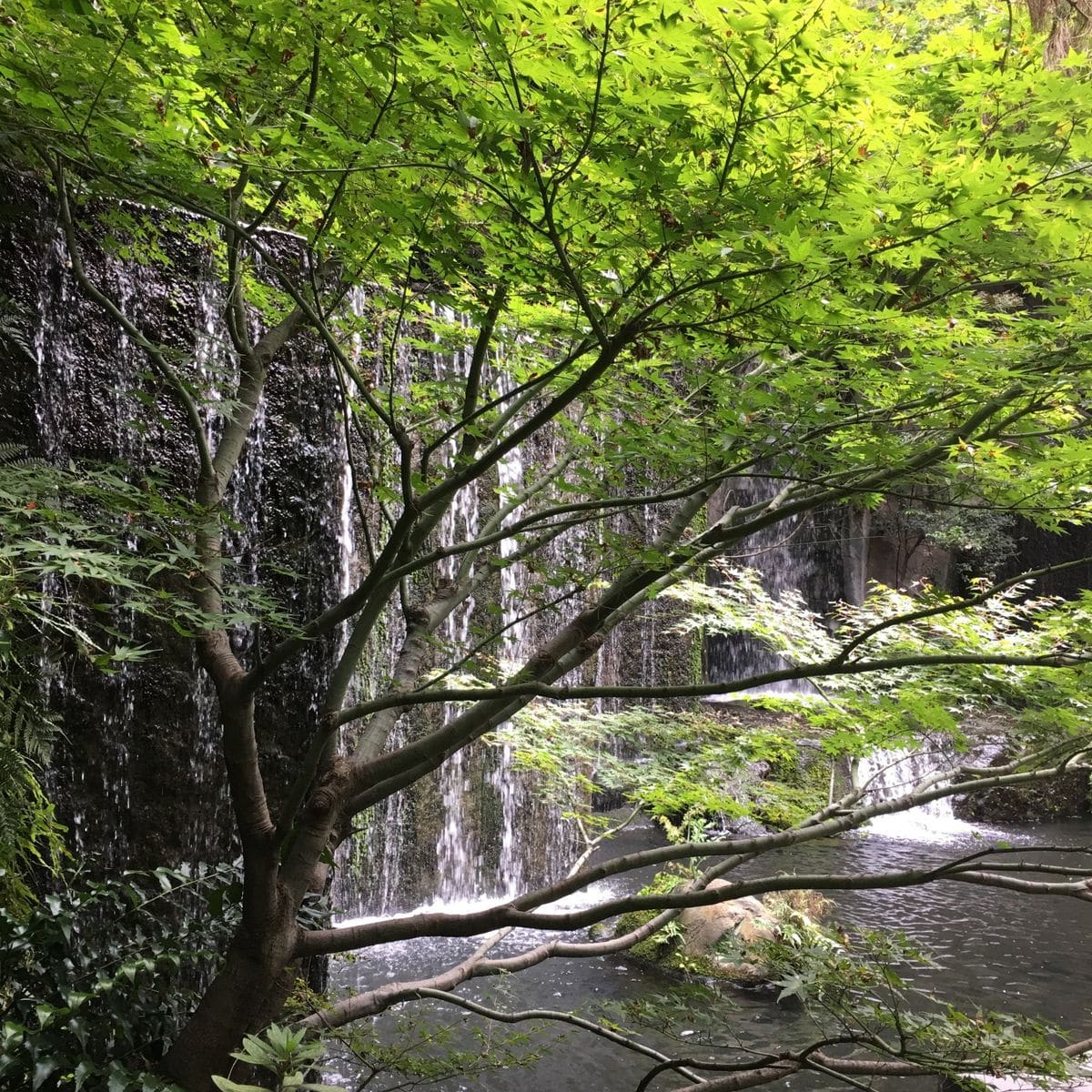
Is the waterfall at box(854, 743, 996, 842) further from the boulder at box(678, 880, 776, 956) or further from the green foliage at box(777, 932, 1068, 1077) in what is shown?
the green foliage at box(777, 932, 1068, 1077)

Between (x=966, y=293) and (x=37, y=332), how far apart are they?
407 cm

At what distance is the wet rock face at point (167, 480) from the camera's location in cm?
423

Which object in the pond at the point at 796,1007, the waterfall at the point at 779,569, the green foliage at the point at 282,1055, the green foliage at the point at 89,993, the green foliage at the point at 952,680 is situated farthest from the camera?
the waterfall at the point at 779,569

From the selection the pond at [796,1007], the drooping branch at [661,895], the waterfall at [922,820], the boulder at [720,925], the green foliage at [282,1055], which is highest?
the drooping branch at [661,895]

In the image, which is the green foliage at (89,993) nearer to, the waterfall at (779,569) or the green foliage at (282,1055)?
the green foliage at (282,1055)

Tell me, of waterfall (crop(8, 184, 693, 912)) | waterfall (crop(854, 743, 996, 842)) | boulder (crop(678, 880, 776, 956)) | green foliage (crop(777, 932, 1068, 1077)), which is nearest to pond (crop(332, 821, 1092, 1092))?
boulder (crop(678, 880, 776, 956))

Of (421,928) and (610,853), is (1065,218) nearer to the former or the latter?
(421,928)

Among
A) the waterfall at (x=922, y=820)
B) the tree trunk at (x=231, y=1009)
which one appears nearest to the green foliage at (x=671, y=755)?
the tree trunk at (x=231, y=1009)

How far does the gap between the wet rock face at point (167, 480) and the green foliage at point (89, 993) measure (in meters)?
0.91

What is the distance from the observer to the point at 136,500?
2732mm

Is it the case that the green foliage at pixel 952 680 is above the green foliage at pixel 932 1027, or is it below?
above

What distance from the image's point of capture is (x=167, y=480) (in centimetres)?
388

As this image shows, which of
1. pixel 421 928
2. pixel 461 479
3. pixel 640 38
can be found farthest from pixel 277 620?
pixel 640 38

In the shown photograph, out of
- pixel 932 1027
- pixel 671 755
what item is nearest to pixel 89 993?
pixel 932 1027
